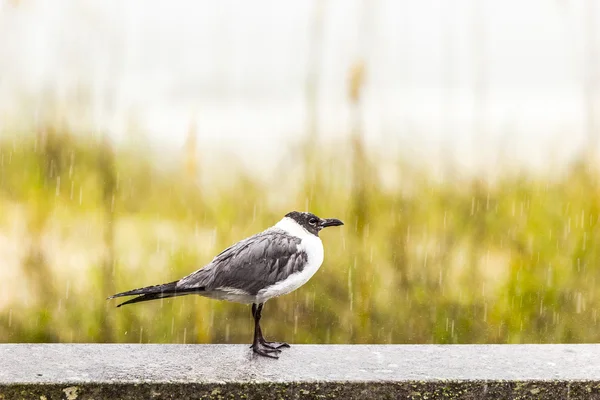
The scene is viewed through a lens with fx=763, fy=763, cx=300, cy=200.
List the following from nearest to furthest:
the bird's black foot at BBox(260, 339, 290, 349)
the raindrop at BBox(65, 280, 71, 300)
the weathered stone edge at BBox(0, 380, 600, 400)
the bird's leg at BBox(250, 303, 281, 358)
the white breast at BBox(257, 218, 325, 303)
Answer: the weathered stone edge at BBox(0, 380, 600, 400) → the white breast at BBox(257, 218, 325, 303) → the bird's leg at BBox(250, 303, 281, 358) → the bird's black foot at BBox(260, 339, 290, 349) → the raindrop at BBox(65, 280, 71, 300)

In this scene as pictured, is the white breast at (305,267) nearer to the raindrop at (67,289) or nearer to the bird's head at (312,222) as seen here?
the bird's head at (312,222)

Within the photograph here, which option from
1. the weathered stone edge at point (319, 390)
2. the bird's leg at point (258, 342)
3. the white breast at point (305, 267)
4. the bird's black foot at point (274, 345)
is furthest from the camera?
the bird's black foot at point (274, 345)

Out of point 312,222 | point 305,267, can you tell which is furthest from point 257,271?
point 312,222

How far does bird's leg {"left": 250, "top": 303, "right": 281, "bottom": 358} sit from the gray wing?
12 cm

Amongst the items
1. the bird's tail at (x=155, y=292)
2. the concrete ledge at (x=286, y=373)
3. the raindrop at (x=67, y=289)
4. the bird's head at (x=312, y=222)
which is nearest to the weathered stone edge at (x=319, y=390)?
the concrete ledge at (x=286, y=373)

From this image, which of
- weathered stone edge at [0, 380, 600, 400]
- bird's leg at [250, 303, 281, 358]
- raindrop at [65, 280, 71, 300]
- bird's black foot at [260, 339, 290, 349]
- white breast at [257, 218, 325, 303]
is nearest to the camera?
weathered stone edge at [0, 380, 600, 400]

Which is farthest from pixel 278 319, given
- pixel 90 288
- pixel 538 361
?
pixel 538 361

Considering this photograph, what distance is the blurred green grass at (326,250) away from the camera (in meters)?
2.61

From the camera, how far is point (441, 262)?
265cm

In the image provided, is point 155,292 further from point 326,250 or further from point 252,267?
point 326,250

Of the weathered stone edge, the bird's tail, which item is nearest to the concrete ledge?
the weathered stone edge

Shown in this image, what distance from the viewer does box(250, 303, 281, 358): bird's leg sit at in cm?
219

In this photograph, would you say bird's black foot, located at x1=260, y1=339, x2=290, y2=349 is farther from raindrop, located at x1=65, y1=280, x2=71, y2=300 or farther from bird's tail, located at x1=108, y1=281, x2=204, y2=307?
raindrop, located at x1=65, y1=280, x2=71, y2=300

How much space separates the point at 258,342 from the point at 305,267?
1.07 ft
